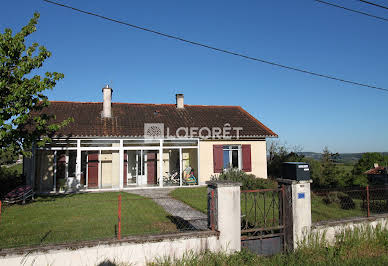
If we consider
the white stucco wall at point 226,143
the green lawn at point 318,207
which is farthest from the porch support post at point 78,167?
the white stucco wall at point 226,143

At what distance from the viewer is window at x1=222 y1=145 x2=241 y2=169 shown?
15945mm

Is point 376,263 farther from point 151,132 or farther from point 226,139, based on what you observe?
point 151,132

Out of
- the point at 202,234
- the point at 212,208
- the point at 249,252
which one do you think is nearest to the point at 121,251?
the point at 202,234

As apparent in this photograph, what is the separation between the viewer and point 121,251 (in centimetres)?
492

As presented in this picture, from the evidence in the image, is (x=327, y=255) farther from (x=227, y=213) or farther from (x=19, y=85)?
(x=19, y=85)

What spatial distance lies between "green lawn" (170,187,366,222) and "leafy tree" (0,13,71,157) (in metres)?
6.30

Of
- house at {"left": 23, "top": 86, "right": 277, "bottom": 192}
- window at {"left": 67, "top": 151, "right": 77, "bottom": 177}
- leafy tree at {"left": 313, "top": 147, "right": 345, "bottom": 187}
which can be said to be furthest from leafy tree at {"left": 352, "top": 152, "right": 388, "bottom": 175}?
window at {"left": 67, "top": 151, "right": 77, "bottom": 177}

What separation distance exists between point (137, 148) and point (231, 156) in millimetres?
5684

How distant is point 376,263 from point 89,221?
22.8 feet

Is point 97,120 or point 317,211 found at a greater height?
point 97,120

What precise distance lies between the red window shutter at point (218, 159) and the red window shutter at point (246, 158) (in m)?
1.37

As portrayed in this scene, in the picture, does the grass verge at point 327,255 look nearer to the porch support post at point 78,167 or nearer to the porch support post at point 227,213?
the porch support post at point 227,213

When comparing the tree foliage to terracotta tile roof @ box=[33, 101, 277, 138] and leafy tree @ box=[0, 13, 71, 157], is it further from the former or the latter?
leafy tree @ box=[0, 13, 71, 157]

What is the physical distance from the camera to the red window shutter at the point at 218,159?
50.6 ft
